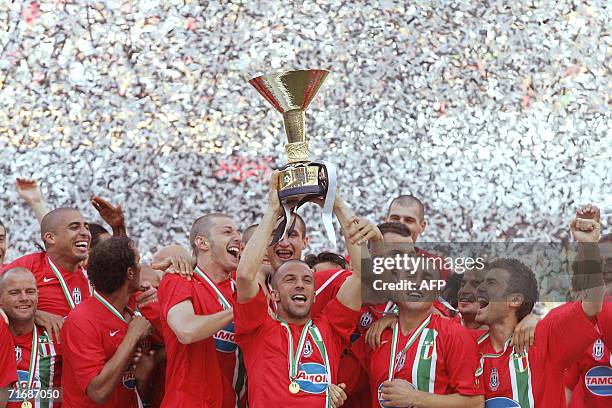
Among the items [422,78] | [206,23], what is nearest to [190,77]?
[206,23]

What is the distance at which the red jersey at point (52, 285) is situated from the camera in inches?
198

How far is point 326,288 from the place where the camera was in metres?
4.72

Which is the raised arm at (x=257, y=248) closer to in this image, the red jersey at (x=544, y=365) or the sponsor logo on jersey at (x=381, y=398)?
the sponsor logo on jersey at (x=381, y=398)

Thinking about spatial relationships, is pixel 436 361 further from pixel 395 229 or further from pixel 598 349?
pixel 598 349

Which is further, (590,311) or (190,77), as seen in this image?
(190,77)

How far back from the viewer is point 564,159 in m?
7.07

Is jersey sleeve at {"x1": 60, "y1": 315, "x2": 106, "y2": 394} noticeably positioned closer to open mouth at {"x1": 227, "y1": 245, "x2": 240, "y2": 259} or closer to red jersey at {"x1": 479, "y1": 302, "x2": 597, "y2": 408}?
open mouth at {"x1": 227, "y1": 245, "x2": 240, "y2": 259}

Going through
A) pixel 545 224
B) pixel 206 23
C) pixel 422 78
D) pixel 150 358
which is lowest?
pixel 150 358

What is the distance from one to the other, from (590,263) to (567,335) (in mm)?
309

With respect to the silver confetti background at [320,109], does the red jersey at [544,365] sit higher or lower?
lower

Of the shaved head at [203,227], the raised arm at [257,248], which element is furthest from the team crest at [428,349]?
the shaved head at [203,227]

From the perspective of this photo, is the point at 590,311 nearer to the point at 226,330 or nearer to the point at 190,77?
the point at 226,330

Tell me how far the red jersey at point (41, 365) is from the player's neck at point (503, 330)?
6.49 feet

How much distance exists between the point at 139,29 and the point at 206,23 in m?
0.47
